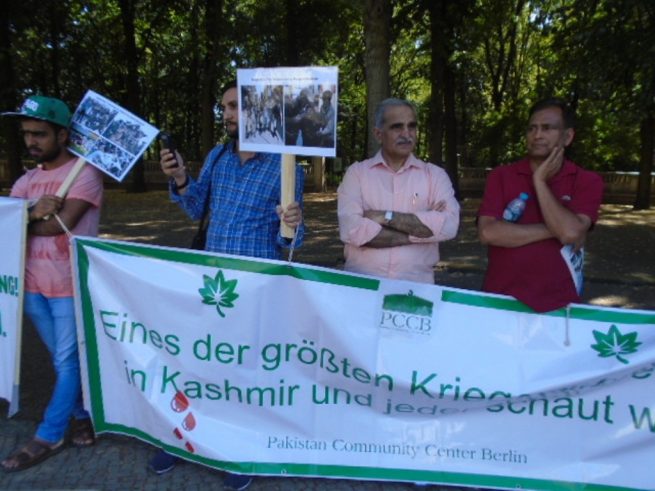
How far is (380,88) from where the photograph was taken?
637 centimetres

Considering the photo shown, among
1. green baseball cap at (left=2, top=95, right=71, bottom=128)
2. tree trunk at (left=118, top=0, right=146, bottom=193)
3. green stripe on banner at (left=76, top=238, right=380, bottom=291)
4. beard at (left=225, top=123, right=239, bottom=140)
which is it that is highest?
tree trunk at (left=118, top=0, right=146, bottom=193)

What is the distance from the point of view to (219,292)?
3.01 m

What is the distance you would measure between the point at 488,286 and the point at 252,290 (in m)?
1.22

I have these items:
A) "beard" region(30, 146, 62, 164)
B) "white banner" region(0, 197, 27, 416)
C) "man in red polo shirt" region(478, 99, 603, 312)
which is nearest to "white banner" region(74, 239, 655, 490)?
"man in red polo shirt" region(478, 99, 603, 312)

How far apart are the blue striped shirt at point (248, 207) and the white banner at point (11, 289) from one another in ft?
3.30

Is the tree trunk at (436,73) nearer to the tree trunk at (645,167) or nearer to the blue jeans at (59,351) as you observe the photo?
the tree trunk at (645,167)

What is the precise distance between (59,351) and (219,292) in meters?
1.06

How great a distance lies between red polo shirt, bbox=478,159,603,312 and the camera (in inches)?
113

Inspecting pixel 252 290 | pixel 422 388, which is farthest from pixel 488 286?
pixel 252 290

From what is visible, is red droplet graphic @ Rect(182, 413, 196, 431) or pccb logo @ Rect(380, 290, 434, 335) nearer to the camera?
pccb logo @ Rect(380, 290, 434, 335)

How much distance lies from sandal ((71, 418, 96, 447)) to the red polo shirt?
2.44m

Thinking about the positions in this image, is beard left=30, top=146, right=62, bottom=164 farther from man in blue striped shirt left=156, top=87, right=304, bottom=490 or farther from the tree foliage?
the tree foliage

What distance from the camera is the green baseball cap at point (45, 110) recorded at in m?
3.13

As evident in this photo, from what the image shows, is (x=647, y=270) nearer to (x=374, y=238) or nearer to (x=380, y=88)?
(x=380, y=88)
